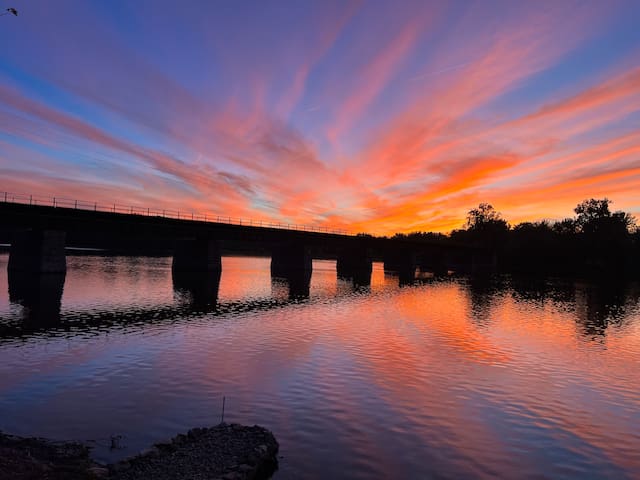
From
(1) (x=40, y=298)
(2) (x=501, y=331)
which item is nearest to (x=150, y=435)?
(2) (x=501, y=331)

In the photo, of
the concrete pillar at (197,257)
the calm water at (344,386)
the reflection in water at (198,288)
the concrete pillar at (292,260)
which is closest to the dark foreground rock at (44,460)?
the calm water at (344,386)

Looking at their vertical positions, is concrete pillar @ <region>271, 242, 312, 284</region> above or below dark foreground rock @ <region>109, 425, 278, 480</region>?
above

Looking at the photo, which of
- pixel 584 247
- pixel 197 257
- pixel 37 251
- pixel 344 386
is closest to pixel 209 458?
pixel 344 386

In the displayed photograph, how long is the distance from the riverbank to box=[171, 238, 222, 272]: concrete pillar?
84785 millimetres

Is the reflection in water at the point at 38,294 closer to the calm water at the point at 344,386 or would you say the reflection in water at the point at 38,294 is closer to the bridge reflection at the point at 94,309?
the bridge reflection at the point at 94,309

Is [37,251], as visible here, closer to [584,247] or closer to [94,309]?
[94,309]

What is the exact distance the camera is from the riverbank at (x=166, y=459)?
36.0 feet

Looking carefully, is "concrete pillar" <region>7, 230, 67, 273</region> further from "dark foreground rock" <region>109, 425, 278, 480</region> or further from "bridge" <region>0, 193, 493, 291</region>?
"dark foreground rock" <region>109, 425, 278, 480</region>

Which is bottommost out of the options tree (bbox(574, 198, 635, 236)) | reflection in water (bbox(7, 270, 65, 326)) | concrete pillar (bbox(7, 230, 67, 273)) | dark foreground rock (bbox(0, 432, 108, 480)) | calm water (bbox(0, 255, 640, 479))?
calm water (bbox(0, 255, 640, 479))

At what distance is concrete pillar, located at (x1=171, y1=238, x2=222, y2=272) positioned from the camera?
317 ft

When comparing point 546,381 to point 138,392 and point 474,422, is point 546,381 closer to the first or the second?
point 474,422

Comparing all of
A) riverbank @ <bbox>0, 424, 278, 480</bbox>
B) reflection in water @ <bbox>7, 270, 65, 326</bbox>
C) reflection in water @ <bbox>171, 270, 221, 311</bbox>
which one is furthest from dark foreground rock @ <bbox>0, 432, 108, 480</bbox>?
reflection in water @ <bbox>171, 270, 221, 311</bbox>

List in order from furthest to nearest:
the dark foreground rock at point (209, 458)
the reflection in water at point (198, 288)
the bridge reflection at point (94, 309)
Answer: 1. the reflection in water at point (198, 288)
2. the bridge reflection at point (94, 309)
3. the dark foreground rock at point (209, 458)

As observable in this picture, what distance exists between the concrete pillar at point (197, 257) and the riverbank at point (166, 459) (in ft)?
278
